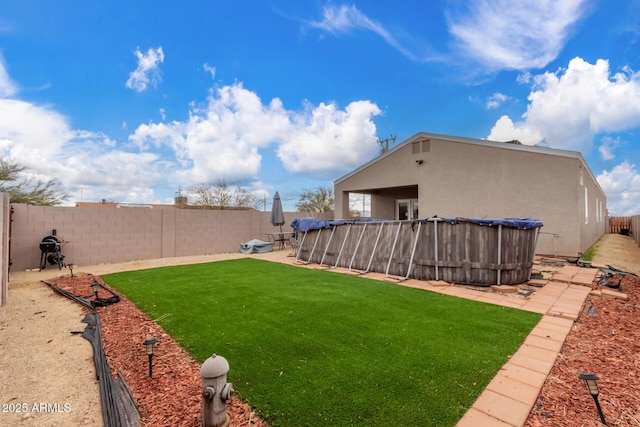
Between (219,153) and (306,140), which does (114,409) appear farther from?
(219,153)

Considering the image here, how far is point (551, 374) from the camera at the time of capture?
2562 millimetres

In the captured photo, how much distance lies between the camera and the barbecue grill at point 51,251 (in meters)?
8.39

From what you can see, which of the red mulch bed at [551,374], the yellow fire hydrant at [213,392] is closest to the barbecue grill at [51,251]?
the red mulch bed at [551,374]

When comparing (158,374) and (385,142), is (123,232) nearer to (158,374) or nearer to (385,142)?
(158,374)

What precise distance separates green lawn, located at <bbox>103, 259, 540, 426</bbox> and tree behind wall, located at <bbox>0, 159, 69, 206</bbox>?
1095 centimetres

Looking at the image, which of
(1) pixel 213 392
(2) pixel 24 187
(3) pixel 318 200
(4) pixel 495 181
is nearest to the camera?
(1) pixel 213 392

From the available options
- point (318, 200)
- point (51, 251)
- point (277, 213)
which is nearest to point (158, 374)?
point (51, 251)

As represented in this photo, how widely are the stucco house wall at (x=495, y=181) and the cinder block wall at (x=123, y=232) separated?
23.1 ft

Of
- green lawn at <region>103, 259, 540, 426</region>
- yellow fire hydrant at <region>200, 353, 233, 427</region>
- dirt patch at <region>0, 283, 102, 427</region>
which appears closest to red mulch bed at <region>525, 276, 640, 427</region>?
green lawn at <region>103, 259, 540, 426</region>

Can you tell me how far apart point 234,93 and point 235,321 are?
9.97 metres

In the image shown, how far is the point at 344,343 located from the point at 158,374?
70.2 inches

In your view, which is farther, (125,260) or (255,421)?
(125,260)

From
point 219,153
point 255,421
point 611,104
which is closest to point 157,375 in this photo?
point 255,421

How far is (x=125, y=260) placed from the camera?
10.2m
